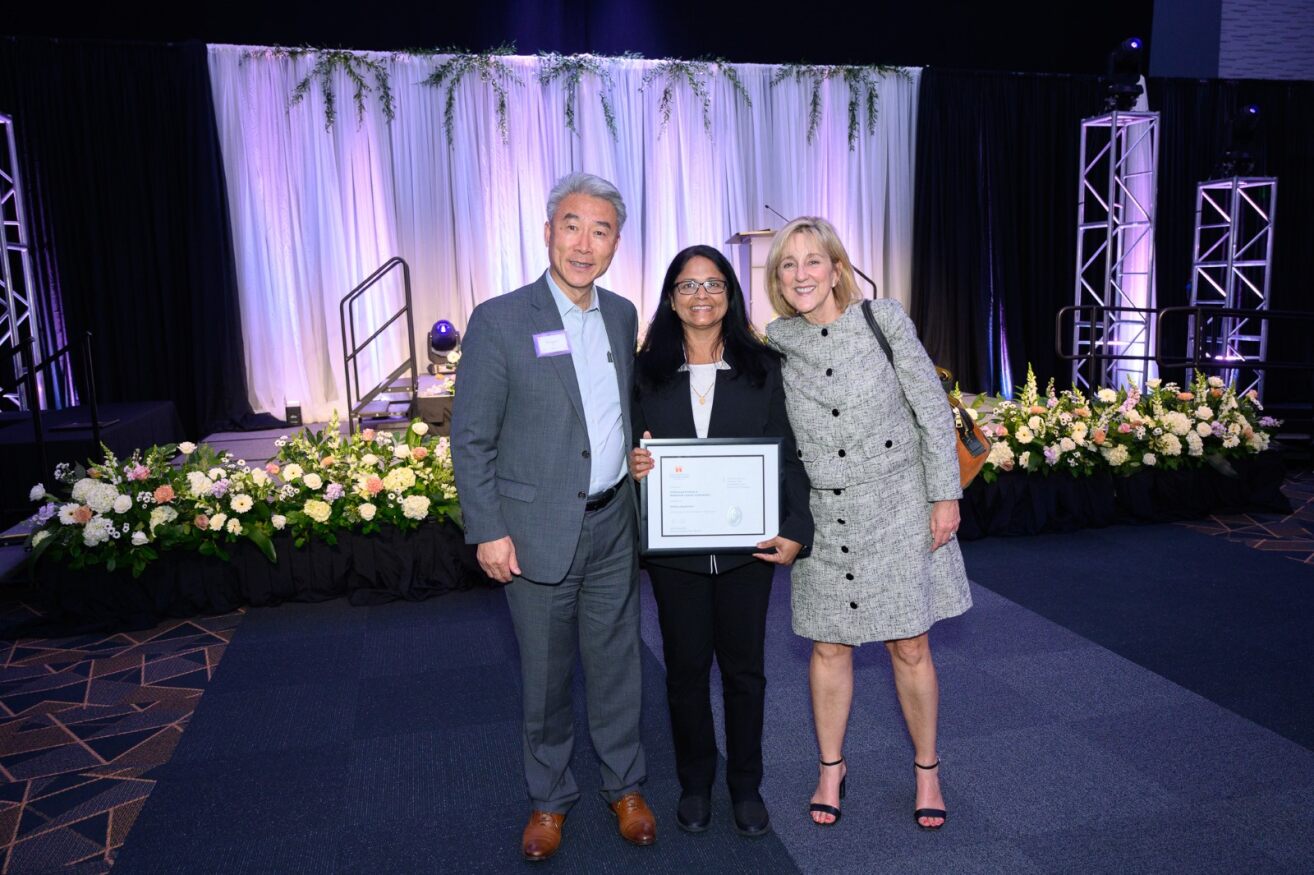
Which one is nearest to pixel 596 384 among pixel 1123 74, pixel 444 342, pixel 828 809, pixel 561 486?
pixel 561 486

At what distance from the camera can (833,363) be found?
86.1 inches

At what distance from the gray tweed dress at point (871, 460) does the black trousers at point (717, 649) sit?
22cm

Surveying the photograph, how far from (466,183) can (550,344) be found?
26.2ft

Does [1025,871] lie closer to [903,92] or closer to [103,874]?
[103,874]

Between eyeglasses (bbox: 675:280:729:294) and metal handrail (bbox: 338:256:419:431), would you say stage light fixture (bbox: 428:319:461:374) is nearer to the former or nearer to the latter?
metal handrail (bbox: 338:256:419:431)

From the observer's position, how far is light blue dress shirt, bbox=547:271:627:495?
2166 millimetres

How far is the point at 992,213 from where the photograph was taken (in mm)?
10461

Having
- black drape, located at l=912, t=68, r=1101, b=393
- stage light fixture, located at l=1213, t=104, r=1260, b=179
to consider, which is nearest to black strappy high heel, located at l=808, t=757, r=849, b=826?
black drape, located at l=912, t=68, r=1101, b=393

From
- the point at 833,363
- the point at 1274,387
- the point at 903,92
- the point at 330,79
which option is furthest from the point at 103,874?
the point at 1274,387

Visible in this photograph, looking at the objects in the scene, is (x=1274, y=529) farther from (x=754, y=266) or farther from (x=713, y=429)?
(x=754, y=266)

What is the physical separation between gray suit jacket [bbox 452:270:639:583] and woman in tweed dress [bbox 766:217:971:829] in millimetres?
573

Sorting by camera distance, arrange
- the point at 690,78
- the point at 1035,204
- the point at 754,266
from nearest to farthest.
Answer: the point at 754,266
the point at 690,78
the point at 1035,204

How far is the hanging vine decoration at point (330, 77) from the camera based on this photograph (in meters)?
8.84

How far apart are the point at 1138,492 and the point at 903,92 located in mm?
6643
